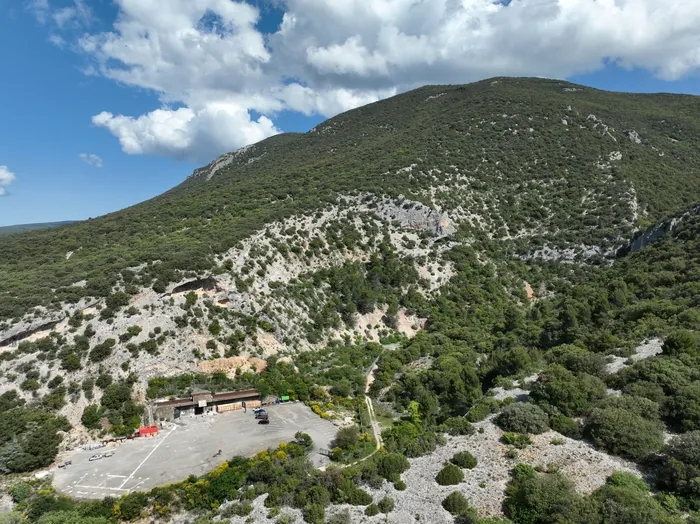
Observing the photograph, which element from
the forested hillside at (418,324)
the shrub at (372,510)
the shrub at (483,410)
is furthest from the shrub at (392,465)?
the shrub at (483,410)

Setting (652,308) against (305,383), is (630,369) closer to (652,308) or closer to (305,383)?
(652,308)

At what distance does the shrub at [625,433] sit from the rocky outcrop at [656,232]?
40.2 metres

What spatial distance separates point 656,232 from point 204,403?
56.2m

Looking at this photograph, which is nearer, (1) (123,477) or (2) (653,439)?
(2) (653,439)

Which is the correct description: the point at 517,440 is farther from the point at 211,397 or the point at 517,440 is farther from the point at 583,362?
the point at 211,397

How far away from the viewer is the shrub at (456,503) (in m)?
15.6

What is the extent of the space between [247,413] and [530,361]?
23236 mm

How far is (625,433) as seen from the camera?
1748 cm

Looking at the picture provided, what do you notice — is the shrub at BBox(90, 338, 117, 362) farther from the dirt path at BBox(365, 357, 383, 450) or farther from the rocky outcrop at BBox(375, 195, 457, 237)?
the rocky outcrop at BBox(375, 195, 457, 237)

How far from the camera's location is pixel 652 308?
31250 mm

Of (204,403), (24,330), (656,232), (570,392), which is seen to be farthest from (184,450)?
(656,232)

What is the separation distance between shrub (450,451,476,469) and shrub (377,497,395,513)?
12.7 feet

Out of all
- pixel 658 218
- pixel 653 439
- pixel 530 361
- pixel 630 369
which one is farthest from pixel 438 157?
pixel 653 439

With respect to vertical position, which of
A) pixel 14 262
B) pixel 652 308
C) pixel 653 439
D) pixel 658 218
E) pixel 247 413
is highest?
pixel 14 262
